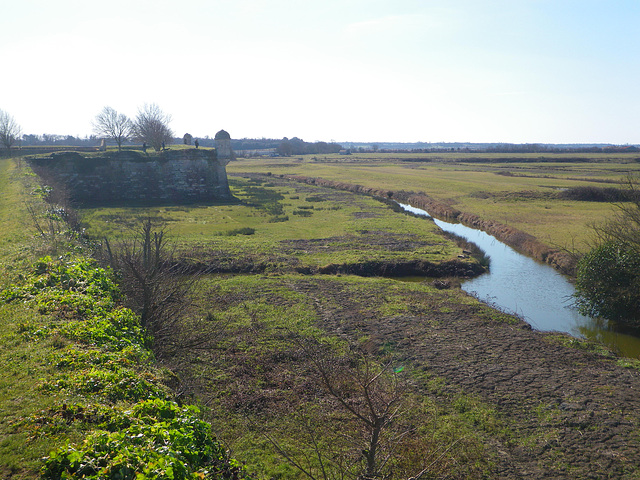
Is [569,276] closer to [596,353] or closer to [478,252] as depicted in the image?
[478,252]

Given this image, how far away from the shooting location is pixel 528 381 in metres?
10.2

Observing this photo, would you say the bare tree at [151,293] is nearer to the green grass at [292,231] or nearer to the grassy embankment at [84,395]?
the grassy embankment at [84,395]

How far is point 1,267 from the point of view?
10742mm

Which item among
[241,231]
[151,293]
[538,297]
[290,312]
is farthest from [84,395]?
[241,231]

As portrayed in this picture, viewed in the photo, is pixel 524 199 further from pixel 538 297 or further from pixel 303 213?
pixel 538 297

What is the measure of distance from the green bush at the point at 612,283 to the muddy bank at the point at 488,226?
5.19 m

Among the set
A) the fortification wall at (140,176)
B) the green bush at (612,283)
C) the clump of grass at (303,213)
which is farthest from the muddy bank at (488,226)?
the fortification wall at (140,176)

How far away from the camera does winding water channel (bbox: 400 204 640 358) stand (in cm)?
1429

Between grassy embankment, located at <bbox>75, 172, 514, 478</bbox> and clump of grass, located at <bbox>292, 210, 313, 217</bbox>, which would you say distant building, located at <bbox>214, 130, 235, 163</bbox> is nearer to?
grassy embankment, located at <bbox>75, 172, 514, 478</bbox>

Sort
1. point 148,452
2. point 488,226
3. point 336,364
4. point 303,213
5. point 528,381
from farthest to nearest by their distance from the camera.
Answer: point 303,213, point 488,226, point 336,364, point 528,381, point 148,452

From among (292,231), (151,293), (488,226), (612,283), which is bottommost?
(612,283)

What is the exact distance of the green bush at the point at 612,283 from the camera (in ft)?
Answer: 45.8

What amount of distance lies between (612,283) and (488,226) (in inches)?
628

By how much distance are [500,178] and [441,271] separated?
42.3 meters
